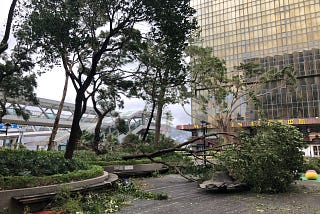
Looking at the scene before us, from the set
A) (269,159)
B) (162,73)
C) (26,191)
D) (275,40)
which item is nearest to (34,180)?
(26,191)

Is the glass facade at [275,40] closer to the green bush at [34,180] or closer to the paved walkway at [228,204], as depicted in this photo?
the paved walkway at [228,204]

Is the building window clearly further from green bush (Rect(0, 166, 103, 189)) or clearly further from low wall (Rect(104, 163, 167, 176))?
green bush (Rect(0, 166, 103, 189))

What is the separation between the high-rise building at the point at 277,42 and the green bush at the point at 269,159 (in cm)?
3971

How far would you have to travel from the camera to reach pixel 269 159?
30.8ft

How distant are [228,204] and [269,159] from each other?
265 cm

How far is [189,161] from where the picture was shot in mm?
12680

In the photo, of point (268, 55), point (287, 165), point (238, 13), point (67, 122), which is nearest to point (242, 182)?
point (287, 165)

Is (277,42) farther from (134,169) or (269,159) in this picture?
(269,159)

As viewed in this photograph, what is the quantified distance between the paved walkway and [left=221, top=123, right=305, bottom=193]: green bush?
0.54 m

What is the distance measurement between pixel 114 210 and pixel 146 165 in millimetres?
8805

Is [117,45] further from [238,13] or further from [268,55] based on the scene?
[238,13]

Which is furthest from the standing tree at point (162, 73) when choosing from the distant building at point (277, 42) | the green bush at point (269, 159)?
the distant building at point (277, 42)

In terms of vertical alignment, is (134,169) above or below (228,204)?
below

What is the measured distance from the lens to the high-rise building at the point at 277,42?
49.1 meters
